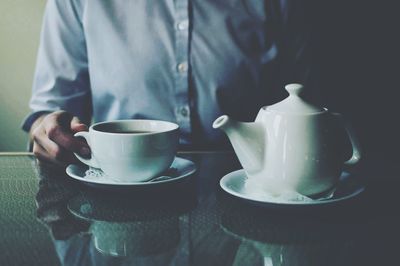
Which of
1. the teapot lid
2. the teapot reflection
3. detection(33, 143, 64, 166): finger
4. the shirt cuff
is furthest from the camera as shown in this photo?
the shirt cuff

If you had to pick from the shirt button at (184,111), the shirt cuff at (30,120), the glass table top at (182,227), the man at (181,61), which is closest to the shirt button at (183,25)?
the man at (181,61)

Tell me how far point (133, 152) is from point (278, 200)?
0.18m

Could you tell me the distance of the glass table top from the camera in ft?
1.50

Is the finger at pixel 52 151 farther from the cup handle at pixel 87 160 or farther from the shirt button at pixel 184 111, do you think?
the shirt button at pixel 184 111

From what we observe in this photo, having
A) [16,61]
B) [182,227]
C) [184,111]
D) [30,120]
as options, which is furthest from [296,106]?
[16,61]

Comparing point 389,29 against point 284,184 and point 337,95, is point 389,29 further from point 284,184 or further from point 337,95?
point 284,184

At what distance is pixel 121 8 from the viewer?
3.77 ft

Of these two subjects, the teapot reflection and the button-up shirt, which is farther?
the button-up shirt

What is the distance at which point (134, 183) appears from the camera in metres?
0.62

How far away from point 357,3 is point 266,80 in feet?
1.41

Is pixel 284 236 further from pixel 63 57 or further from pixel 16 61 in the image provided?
pixel 16 61

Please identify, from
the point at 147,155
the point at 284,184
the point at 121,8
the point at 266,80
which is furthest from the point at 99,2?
the point at 284,184

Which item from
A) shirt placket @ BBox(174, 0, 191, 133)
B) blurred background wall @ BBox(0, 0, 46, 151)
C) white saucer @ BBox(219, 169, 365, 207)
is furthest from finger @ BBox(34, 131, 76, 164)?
→ blurred background wall @ BBox(0, 0, 46, 151)

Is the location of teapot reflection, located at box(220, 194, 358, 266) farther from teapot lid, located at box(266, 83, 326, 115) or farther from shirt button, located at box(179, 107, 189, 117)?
shirt button, located at box(179, 107, 189, 117)
